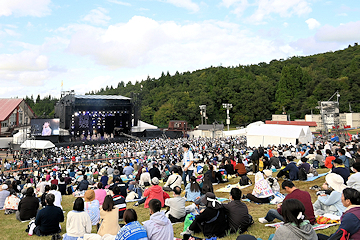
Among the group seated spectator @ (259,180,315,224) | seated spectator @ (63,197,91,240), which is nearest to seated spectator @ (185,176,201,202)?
seated spectator @ (259,180,315,224)

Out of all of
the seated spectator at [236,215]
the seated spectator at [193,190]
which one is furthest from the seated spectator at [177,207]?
the seated spectator at [193,190]

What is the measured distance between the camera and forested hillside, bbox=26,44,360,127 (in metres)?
55.1

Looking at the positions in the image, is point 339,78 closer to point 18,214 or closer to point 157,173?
point 157,173

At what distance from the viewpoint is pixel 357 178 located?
207 inches

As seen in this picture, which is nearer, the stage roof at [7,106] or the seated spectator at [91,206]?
the seated spectator at [91,206]

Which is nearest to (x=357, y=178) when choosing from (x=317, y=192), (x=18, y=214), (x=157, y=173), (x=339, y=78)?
(x=317, y=192)

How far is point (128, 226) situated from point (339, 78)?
213ft

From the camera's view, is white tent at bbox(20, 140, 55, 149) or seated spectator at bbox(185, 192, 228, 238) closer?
seated spectator at bbox(185, 192, 228, 238)

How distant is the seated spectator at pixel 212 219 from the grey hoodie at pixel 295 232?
1530 millimetres

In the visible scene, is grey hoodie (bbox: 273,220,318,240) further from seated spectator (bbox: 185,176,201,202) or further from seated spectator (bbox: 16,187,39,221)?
seated spectator (bbox: 16,187,39,221)

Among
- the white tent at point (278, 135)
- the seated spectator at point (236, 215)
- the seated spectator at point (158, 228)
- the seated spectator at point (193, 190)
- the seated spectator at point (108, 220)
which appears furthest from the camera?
the white tent at point (278, 135)

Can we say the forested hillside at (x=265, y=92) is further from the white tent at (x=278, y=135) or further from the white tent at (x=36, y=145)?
the white tent at (x=36, y=145)

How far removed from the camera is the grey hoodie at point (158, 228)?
385 centimetres

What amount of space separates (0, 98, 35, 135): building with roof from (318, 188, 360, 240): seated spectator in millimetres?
48243
